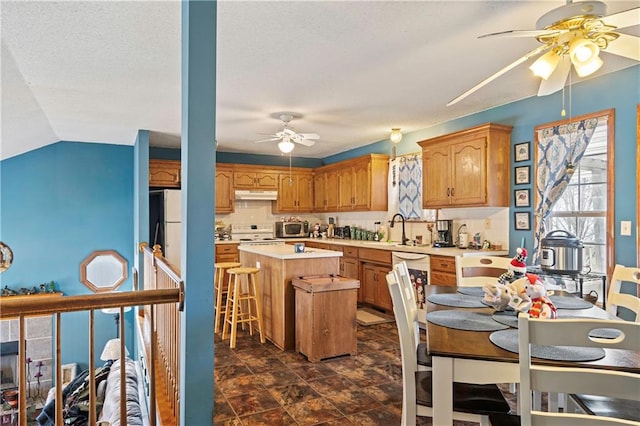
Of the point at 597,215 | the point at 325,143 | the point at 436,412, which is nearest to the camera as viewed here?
the point at 436,412

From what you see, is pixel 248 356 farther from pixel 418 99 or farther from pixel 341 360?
pixel 418 99

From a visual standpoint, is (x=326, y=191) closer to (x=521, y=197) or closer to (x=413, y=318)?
(x=521, y=197)

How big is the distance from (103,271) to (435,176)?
524cm

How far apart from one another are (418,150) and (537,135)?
5.77 ft

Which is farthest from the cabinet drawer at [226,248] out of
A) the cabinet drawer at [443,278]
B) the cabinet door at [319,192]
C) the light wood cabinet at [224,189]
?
the cabinet drawer at [443,278]

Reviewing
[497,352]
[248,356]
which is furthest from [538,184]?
[248,356]

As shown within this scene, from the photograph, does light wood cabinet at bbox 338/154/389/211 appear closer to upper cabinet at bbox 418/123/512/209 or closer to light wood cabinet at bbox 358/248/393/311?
light wood cabinet at bbox 358/248/393/311

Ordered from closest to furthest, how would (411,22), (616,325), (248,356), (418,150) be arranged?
(616,325), (411,22), (248,356), (418,150)

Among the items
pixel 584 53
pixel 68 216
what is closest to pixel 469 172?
pixel 584 53

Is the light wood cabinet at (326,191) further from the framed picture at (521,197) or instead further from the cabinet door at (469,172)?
the framed picture at (521,197)

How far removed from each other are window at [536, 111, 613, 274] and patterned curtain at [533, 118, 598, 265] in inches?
2.1

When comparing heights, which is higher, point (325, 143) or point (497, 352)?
point (325, 143)

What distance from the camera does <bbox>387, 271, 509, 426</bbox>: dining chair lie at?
5.71 feet

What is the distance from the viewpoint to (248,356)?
3.72 meters
